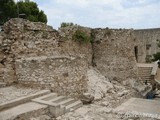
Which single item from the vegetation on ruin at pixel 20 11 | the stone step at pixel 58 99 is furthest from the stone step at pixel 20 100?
the vegetation on ruin at pixel 20 11

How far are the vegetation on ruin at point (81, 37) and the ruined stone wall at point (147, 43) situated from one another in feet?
35.4

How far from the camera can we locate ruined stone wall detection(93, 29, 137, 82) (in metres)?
12.4

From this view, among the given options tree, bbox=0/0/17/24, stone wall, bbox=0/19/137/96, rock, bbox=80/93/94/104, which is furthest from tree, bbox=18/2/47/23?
rock, bbox=80/93/94/104

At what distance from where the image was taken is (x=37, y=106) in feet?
21.7

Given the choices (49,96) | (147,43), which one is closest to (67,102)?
(49,96)

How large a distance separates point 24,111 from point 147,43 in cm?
1799

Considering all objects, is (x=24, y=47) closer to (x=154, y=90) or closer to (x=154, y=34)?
(x=154, y=90)

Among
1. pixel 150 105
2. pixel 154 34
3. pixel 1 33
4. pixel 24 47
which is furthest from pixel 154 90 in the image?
pixel 154 34

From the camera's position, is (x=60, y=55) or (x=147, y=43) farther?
(x=147, y=43)

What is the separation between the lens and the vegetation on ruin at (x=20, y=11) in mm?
16633

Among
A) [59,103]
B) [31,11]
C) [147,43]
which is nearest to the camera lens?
[59,103]

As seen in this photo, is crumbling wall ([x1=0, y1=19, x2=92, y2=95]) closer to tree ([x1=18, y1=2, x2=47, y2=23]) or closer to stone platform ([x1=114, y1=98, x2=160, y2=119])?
stone platform ([x1=114, y1=98, x2=160, y2=119])

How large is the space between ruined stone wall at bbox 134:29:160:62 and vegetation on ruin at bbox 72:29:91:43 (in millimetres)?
10782

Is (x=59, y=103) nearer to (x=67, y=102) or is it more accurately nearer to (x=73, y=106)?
(x=67, y=102)
